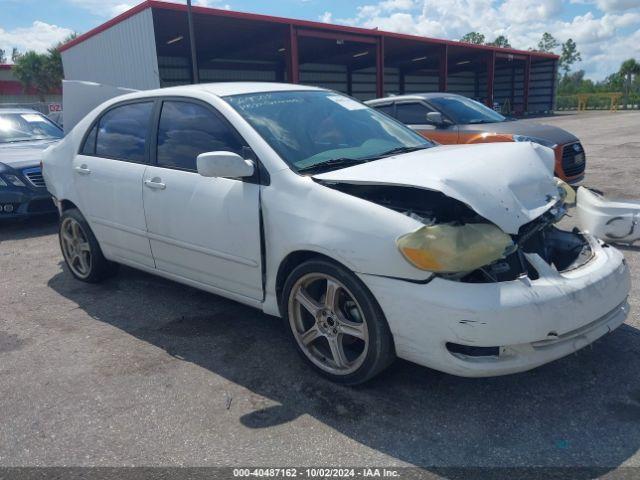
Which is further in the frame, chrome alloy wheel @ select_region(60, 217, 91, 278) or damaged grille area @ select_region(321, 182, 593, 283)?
chrome alloy wheel @ select_region(60, 217, 91, 278)

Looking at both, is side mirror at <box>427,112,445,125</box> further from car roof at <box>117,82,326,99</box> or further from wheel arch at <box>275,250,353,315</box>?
wheel arch at <box>275,250,353,315</box>

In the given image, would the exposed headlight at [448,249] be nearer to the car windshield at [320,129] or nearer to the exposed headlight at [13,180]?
the car windshield at [320,129]

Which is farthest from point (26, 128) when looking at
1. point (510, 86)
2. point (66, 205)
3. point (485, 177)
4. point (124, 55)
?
point (510, 86)

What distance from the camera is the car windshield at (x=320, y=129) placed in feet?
11.0

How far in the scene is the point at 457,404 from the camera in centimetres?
280

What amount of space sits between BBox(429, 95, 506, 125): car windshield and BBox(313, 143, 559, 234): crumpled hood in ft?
16.5

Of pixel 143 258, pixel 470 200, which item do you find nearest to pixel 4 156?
pixel 143 258

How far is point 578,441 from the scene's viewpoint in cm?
245

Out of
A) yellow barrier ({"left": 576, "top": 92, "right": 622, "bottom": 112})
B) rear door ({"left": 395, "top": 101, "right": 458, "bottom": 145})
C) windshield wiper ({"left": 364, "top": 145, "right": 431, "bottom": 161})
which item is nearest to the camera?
windshield wiper ({"left": 364, "top": 145, "right": 431, "bottom": 161})

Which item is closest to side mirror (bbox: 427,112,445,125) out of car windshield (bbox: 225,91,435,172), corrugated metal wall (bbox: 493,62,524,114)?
car windshield (bbox: 225,91,435,172)

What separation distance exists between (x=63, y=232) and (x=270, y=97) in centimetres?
254

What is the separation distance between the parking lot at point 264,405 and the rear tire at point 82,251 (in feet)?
2.63

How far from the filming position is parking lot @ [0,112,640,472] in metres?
2.46

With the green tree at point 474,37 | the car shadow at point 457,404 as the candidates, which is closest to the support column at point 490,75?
the car shadow at point 457,404
